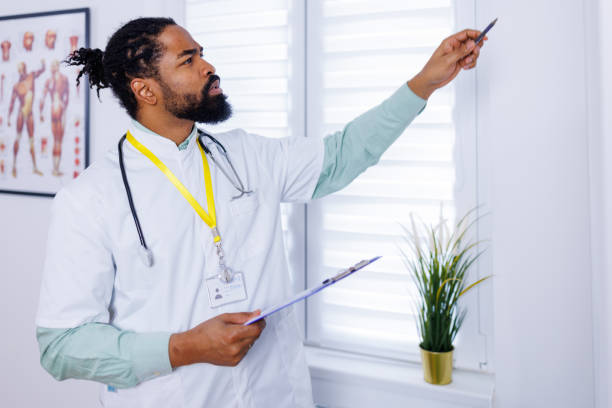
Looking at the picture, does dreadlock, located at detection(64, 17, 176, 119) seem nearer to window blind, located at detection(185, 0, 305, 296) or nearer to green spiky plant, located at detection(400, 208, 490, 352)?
window blind, located at detection(185, 0, 305, 296)

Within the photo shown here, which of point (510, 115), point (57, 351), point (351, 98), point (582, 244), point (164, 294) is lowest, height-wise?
point (57, 351)

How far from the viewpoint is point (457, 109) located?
1312 mm

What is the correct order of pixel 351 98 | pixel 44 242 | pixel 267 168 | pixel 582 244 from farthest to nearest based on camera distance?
1. pixel 44 242
2. pixel 351 98
3. pixel 267 168
4. pixel 582 244

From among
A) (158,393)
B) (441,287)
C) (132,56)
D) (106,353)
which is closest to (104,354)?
(106,353)

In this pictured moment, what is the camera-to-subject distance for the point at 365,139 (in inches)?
47.4

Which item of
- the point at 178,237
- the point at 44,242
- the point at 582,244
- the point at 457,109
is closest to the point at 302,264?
the point at 178,237

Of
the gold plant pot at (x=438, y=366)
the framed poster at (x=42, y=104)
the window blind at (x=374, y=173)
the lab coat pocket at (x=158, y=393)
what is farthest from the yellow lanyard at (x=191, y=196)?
the framed poster at (x=42, y=104)

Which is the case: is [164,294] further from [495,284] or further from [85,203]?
[495,284]

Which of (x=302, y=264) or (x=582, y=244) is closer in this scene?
(x=582, y=244)

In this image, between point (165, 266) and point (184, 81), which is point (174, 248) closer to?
point (165, 266)

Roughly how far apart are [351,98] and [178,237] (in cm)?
71

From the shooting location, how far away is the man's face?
3.68ft

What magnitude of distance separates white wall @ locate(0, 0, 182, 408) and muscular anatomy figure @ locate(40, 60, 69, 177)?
0.14 meters

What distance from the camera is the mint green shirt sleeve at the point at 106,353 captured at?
100 centimetres
